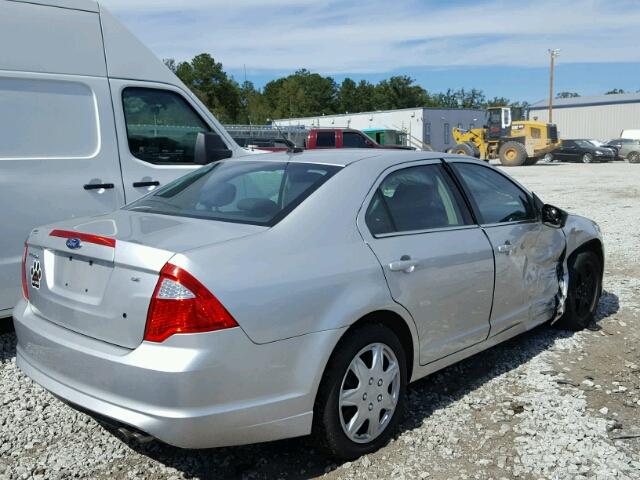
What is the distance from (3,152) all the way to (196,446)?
9.45 feet

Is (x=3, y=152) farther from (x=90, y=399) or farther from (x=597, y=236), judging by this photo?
(x=597, y=236)

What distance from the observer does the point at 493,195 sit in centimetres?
418

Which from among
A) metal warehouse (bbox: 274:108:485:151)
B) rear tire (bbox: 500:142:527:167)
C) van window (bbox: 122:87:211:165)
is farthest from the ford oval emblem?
metal warehouse (bbox: 274:108:485:151)

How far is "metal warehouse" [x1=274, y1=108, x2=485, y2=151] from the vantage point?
1870 inches

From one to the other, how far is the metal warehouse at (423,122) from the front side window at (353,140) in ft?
90.0

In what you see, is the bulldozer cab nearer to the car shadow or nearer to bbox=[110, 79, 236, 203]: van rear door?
bbox=[110, 79, 236, 203]: van rear door

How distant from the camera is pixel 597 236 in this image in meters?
5.12

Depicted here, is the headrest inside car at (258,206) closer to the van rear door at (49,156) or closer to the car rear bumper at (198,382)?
the car rear bumper at (198,382)

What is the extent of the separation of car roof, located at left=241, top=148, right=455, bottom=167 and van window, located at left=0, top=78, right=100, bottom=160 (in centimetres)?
162

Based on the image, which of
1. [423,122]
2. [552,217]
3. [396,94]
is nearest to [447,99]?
[396,94]

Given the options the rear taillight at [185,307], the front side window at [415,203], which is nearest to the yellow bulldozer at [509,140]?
the front side window at [415,203]

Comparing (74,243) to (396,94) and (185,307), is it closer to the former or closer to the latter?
(185,307)

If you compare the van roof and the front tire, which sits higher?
the van roof

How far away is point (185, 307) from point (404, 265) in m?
1.19
